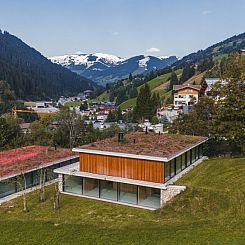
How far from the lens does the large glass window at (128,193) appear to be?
19.7 metres

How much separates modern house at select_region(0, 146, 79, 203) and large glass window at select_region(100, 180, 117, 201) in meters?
5.13

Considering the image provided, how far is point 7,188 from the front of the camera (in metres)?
22.2

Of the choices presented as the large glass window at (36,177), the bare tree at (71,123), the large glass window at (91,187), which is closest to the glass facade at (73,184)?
the large glass window at (91,187)

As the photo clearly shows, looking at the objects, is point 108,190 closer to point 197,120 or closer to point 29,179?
point 29,179

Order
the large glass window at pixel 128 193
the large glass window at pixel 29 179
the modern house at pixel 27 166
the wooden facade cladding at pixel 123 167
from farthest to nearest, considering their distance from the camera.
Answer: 1. the large glass window at pixel 29 179
2. the modern house at pixel 27 166
3. the large glass window at pixel 128 193
4. the wooden facade cladding at pixel 123 167

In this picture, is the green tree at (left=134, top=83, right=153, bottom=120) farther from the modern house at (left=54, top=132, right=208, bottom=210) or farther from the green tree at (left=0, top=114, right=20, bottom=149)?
the modern house at (left=54, top=132, right=208, bottom=210)

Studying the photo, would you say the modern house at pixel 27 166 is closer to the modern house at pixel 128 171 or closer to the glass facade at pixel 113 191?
the modern house at pixel 128 171

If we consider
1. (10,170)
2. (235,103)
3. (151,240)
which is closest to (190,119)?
(235,103)

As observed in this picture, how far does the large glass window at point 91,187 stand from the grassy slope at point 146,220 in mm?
721

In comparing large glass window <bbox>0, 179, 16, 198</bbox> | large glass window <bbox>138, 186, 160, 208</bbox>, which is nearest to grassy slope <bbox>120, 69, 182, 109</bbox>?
large glass window <bbox>0, 179, 16, 198</bbox>

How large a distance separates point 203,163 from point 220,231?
10641mm

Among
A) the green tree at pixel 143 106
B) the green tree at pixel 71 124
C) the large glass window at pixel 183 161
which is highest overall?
the green tree at pixel 143 106

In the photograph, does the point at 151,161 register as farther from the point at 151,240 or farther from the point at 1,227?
the point at 1,227

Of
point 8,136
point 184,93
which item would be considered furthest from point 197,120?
point 184,93
